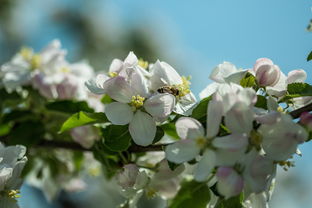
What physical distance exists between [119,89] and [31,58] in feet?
3.01

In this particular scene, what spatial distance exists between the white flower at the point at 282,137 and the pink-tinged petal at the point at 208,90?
A: 0.88 ft

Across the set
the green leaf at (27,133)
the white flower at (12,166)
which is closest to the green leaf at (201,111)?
the white flower at (12,166)

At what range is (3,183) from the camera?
124 centimetres

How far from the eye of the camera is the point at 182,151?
3.66 feet

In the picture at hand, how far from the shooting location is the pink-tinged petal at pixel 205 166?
1.05 metres

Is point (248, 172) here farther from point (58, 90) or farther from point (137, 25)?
point (137, 25)

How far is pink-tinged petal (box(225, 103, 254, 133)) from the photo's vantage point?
1040 millimetres

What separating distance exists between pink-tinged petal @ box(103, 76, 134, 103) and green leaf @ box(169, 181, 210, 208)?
0.29m

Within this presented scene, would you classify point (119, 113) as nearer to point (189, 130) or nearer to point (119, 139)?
point (119, 139)

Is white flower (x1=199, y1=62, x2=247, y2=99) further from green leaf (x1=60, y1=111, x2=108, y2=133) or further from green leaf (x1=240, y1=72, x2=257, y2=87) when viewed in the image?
green leaf (x1=60, y1=111, x2=108, y2=133)

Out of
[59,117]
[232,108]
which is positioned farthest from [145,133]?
[59,117]

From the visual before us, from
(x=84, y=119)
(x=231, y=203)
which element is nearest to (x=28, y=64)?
(x=84, y=119)

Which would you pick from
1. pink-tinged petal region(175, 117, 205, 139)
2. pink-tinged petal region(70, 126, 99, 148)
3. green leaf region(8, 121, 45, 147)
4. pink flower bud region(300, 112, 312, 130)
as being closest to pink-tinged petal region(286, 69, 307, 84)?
pink flower bud region(300, 112, 312, 130)

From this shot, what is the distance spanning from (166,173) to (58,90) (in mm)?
697
